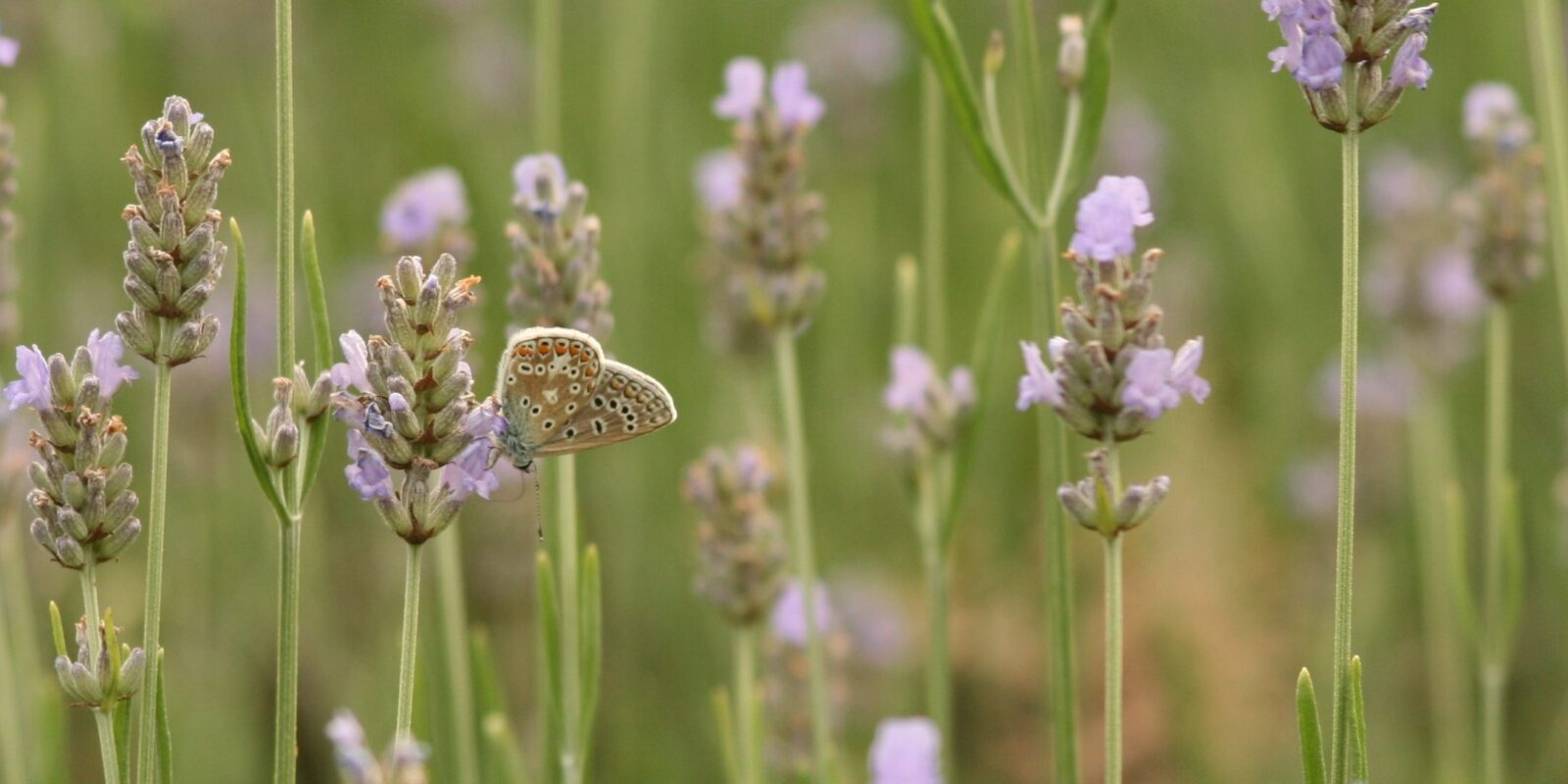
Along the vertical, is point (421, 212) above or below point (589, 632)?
above

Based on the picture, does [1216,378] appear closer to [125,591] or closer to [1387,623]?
[1387,623]

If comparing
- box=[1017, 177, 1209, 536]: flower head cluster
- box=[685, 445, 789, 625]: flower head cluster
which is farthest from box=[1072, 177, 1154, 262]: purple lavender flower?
box=[685, 445, 789, 625]: flower head cluster

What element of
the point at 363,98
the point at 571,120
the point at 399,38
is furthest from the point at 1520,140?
the point at 399,38

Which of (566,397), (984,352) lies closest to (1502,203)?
(984,352)

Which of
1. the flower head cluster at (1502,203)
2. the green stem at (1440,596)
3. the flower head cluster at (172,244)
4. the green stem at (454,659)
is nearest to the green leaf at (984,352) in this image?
the green stem at (454,659)

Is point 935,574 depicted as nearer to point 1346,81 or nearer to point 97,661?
point 1346,81

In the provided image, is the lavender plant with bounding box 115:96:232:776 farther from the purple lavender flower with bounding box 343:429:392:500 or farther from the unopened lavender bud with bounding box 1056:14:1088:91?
the unopened lavender bud with bounding box 1056:14:1088:91

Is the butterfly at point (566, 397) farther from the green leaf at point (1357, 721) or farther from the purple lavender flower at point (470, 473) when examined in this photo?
the green leaf at point (1357, 721)
